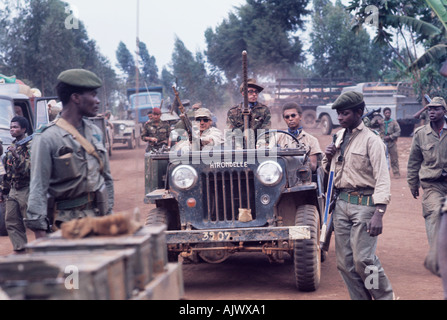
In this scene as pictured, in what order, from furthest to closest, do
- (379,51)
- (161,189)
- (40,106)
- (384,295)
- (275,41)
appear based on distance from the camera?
(379,51) → (275,41) → (40,106) → (161,189) → (384,295)

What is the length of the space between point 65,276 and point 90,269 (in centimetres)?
35

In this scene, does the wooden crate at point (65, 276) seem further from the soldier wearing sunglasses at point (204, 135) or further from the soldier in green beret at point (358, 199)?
the soldier wearing sunglasses at point (204, 135)

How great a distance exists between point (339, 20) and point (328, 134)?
1444 cm

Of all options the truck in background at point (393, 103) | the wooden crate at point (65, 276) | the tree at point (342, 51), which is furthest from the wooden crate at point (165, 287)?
the tree at point (342, 51)

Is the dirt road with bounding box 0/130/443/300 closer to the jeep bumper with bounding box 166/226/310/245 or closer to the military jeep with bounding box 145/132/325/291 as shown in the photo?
the military jeep with bounding box 145/132/325/291

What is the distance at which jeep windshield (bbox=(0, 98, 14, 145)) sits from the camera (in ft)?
40.0

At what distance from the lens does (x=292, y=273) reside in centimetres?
755

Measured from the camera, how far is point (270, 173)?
6527mm

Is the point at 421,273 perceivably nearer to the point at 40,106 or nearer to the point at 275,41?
the point at 40,106

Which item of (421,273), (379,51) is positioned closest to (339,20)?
(379,51)

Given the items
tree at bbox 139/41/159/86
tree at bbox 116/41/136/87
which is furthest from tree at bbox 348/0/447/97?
tree at bbox 116/41/136/87

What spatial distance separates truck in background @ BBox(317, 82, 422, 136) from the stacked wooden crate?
76.0 feet

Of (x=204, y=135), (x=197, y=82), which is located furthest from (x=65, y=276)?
(x=197, y=82)

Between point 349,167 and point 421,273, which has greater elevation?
point 349,167
